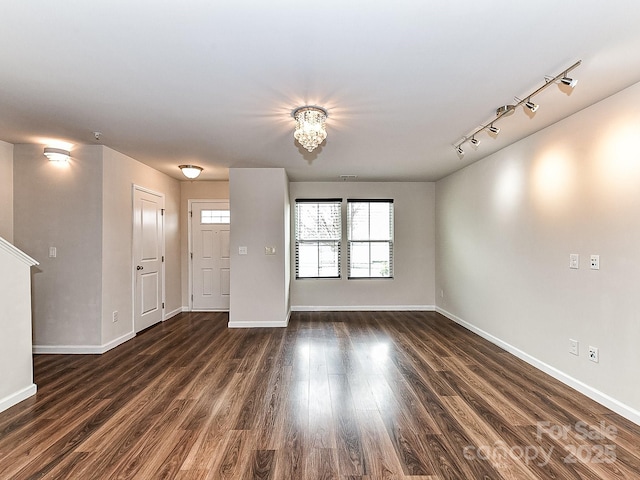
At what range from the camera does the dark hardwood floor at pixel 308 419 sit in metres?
1.82

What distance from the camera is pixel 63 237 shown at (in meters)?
3.71

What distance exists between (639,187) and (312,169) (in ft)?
12.0

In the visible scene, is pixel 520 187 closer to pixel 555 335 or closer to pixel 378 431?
pixel 555 335

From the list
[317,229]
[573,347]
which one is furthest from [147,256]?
[573,347]

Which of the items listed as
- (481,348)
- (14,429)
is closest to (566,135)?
(481,348)

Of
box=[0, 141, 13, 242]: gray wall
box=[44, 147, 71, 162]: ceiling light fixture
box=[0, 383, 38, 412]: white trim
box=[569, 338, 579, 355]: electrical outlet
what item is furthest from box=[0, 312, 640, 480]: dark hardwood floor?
box=[44, 147, 71, 162]: ceiling light fixture

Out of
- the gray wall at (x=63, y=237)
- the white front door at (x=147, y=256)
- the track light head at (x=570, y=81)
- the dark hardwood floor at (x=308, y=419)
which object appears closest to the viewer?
the dark hardwood floor at (x=308, y=419)

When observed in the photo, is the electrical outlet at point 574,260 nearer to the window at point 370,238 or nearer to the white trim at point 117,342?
the window at point 370,238

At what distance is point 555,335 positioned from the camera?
303cm

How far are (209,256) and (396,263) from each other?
3.54 meters

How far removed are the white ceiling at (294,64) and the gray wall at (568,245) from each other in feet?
1.19

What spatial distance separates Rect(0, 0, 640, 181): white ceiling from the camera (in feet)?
5.21

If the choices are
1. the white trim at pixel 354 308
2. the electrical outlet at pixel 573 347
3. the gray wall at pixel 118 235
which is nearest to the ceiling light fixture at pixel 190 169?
the gray wall at pixel 118 235

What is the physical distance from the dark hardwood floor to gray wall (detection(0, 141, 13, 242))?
1.51 m
